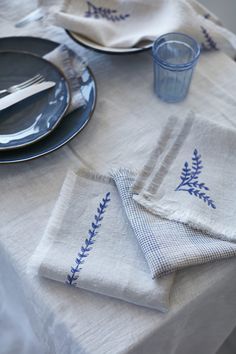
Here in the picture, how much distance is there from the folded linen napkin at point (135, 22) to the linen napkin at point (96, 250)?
0.95 feet

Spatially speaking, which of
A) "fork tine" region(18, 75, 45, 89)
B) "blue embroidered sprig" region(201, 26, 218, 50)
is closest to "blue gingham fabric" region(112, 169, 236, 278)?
"fork tine" region(18, 75, 45, 89)

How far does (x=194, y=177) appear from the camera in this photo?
53cm

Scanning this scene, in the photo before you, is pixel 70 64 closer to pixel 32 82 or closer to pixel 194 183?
pixel 32 82

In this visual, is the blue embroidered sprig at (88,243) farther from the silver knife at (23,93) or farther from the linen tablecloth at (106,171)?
the silver knife at (23,93)

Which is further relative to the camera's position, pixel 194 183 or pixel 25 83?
pixel 25 83

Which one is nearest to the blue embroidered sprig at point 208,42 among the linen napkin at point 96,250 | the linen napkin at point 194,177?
the linen napkin at point 194,177

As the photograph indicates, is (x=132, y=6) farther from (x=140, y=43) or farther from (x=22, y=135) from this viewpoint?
(x=22, y=135)

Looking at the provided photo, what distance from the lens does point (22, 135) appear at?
1.95 ft

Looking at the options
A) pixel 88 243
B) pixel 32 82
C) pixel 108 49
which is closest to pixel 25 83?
pixel 32 82

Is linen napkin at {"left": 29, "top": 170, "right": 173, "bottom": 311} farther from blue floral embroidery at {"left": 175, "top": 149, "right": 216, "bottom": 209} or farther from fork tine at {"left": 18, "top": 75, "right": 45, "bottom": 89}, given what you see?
fork tine at {"left": 18, "top": 75, "right": 45, "bottom": 89}

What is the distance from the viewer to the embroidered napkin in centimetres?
66

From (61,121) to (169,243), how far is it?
26cm

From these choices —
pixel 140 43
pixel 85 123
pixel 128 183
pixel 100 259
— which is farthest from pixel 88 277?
pixel 140 43

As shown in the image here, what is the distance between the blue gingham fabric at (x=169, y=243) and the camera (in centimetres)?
45
